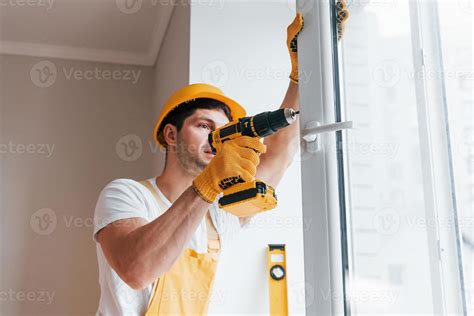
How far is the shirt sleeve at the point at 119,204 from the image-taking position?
158cm

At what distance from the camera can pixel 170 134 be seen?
1.94 m

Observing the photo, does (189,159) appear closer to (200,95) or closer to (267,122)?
(200,95)

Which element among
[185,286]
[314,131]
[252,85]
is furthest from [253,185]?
[252,85]

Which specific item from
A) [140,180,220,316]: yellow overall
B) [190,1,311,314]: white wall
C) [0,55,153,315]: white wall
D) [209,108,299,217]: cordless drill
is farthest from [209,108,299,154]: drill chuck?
[0,55,153,315]: white wall

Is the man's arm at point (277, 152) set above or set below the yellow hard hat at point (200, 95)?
below

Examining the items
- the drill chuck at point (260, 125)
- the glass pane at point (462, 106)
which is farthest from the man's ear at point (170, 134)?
the glass pane at point (462, 106)

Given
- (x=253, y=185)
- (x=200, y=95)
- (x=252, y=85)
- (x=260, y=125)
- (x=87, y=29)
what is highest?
(x=87, y=29)

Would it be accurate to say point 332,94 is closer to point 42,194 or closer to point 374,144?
point 374,144

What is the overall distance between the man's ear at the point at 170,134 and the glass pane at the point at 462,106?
1.05 m

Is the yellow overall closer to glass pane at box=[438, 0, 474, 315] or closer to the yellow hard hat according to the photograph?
the yellow hard hat

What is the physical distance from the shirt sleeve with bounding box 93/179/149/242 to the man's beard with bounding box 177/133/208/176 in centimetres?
20

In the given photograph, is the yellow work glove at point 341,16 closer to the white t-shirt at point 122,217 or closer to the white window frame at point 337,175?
the white window frame at point 337,175

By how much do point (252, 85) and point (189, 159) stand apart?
1.81 ft

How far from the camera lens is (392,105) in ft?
3.89
